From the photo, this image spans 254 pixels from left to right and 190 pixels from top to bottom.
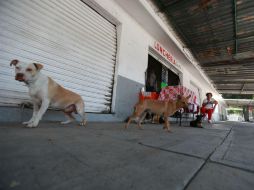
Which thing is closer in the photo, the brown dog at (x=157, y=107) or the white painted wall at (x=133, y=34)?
the brown dog at (x=157, y=107)

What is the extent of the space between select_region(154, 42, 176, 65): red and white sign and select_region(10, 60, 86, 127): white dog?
19.8ft

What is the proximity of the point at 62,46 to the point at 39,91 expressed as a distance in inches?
69.4

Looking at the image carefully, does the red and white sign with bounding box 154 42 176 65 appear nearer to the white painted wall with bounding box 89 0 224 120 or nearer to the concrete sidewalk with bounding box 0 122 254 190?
the white painted wall with bounding box 89 0 224 120

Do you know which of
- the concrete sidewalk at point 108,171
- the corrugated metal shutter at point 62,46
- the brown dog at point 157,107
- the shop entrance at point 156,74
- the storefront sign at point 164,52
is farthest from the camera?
the shop entrance at point 156,74

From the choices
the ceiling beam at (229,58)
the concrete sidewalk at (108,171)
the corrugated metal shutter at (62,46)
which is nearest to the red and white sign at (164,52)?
the ceiling beam at (229,58)

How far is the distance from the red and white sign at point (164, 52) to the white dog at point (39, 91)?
19.8 ft

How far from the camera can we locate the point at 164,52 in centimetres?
859

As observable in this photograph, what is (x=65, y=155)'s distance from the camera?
1.11 meters

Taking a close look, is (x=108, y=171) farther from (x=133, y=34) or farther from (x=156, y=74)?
(x=156, y=74)

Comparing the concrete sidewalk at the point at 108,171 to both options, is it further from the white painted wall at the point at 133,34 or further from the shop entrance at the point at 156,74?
the shop entrance at the point at 156,74

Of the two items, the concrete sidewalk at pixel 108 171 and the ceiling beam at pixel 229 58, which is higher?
the ceiling beam at pixel 229 58

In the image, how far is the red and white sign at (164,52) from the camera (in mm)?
7874

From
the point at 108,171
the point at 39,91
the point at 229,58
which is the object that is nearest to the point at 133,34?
the point at 39,91

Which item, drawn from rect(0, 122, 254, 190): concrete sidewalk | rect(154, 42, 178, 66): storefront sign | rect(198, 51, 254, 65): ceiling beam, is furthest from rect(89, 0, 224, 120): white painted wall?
rect(0, 122, 254, 190): concrete sidewalk
